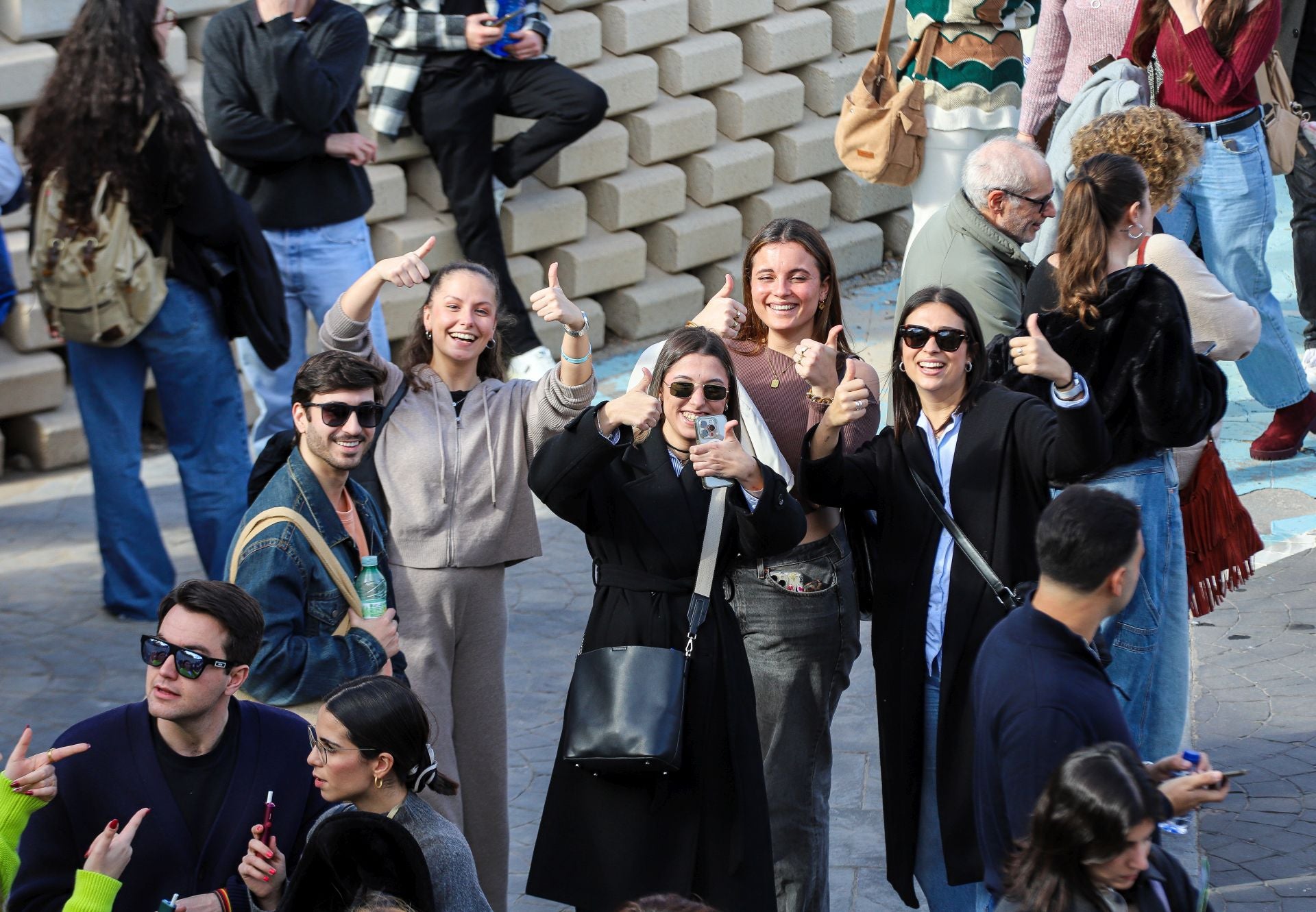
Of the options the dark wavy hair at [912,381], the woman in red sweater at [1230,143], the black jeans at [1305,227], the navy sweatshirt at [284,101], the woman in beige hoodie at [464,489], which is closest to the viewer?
the dark wavy hair at [912,381]

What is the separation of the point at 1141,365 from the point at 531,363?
169 inches

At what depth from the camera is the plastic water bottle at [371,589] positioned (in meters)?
4.44

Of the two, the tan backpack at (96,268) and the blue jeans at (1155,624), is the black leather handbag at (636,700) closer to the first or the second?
the blue jeans at (1155,624)

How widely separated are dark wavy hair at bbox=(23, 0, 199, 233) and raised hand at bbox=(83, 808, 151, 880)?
10.2 feet

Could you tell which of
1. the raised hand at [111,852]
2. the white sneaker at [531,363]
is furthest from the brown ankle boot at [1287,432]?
the raised hand at [111,852]

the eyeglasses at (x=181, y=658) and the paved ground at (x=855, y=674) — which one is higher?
the eyeglasses at (x=181, y=658)

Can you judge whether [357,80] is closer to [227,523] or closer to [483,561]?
[227,523]

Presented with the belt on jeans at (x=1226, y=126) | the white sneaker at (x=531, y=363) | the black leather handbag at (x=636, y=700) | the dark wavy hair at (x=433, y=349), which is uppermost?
the dark wavy hair at (x=433, y=349)

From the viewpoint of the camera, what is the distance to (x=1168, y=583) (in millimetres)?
5059

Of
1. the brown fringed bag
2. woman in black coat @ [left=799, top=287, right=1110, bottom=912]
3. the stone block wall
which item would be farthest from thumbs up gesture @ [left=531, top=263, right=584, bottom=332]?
the stone block wall

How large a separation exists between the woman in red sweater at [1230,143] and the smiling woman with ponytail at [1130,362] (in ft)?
8.02

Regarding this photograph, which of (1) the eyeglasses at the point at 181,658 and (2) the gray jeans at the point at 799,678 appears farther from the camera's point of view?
(2) the gray jeans at the point at 799,678

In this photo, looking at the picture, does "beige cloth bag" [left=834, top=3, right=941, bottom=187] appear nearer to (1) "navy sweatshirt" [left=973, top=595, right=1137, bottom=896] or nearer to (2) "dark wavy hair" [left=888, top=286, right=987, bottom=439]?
(2) "dark wavy hair" [left=888, top=286, right=987, bottom=439]

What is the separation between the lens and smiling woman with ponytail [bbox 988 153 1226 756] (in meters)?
4.68
